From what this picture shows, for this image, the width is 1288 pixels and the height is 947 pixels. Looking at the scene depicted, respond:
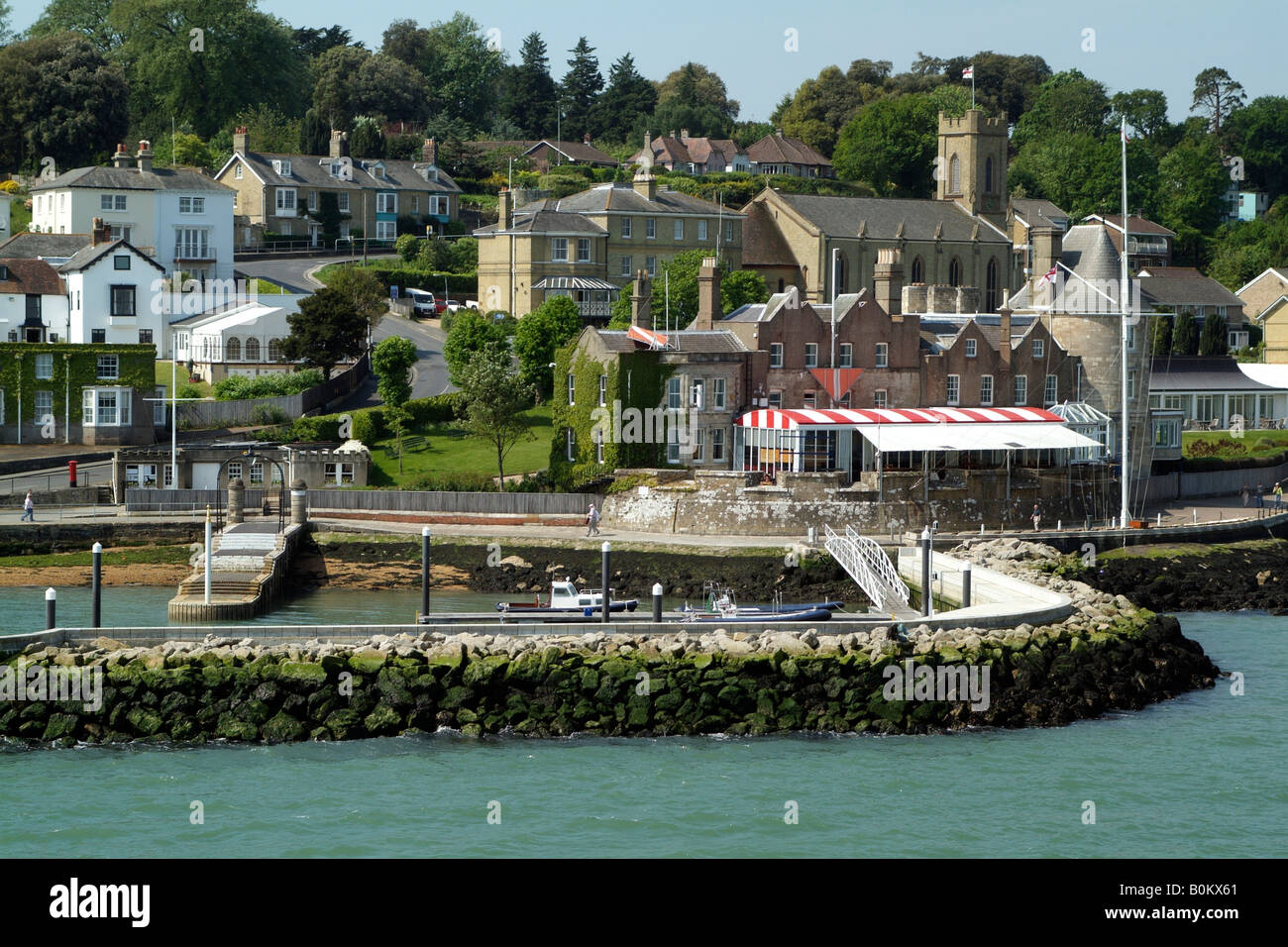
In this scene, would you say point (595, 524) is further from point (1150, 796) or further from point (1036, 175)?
point (1036, 175)

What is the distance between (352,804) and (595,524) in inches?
967

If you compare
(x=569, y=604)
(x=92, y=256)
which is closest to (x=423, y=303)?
(x=92, y=256)

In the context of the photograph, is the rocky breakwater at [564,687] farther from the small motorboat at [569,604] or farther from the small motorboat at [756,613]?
the small motorboat at [569,604]

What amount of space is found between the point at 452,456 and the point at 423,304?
2396 cm

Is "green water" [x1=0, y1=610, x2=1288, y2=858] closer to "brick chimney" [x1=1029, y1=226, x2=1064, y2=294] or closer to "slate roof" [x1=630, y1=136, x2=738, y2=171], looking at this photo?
"brick chimney" [x1=1029, y1=226, x2=1064, y2=294]

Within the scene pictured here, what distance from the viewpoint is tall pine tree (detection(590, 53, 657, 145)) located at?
137375 mm

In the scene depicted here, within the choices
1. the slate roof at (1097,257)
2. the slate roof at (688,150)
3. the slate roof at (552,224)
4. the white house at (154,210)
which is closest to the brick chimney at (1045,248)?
the slate roof at (1097,257)

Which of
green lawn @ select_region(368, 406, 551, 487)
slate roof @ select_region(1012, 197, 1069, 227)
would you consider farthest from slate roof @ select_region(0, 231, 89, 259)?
slate roof @ select_region(1012, 197, 1069, 227)

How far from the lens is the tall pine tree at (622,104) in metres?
137

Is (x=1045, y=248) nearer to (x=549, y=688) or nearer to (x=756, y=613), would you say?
(x=756, y=613)

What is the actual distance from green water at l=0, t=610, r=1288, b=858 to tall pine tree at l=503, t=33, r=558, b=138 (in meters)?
110

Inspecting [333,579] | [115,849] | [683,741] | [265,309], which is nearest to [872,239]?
[265,309]

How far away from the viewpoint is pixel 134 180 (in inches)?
3120

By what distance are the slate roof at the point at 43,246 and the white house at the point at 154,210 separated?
510 centimetres
